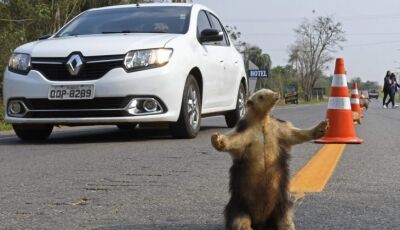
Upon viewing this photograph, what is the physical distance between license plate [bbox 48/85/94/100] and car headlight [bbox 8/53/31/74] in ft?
1.47

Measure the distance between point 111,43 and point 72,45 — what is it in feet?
1.45

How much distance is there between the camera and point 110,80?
676 centimetres

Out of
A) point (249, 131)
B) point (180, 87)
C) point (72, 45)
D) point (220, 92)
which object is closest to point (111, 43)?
point (72, 45)

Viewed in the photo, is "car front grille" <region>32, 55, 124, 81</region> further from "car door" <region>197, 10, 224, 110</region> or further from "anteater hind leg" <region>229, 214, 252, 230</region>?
"anteater hind leg" <region>229, 214, 252, 230</region>

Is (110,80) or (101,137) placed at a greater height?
(110,80)

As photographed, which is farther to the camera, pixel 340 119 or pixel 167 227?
pixel 340 119

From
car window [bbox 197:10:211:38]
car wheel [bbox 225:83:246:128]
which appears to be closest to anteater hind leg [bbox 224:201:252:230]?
car window [bbox 197:10:211:38]

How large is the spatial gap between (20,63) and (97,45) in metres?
0.94

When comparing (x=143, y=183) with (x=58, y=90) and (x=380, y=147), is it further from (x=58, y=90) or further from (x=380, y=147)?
(x=380, y=147)

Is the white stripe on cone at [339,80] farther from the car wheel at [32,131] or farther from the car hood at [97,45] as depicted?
the car wheel at [32,131]

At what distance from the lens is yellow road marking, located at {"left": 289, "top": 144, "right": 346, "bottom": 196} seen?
13.1 feet

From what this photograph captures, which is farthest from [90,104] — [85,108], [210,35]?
[210,35]

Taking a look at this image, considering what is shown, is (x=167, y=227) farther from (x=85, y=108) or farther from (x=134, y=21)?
(x=134, y=21)

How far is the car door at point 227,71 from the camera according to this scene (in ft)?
28.6
